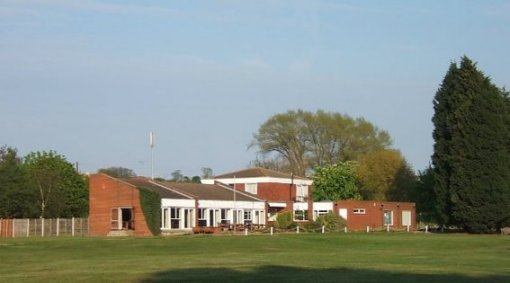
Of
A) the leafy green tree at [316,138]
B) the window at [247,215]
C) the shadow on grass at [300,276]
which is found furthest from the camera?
the leafy green tree at [316,138]

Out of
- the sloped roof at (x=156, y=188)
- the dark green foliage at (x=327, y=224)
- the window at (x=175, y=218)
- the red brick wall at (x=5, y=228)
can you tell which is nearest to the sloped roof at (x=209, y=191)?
the sloped roof at (x=156, y=188)

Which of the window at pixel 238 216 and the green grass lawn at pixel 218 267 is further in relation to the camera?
the window at pixel 238 216

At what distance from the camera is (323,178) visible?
11494 cm

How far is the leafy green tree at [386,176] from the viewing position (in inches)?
4146

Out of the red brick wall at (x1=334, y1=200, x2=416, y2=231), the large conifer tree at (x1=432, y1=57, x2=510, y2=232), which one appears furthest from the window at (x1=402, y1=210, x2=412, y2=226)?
the large conifer tree at (x1=432, y1=57, x2=510, y2=232)

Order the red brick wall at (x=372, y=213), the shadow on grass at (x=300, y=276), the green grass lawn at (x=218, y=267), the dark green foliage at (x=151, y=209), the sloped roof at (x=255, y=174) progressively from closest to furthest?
the shadow on grass at (x=300, y=276) → the green grass lawn at (x=218, y=267) → the dark green foliage at (x=151, y=209) → the red brick wall at (x=372, y=213) → the sloped roof at (x=255, y=174)

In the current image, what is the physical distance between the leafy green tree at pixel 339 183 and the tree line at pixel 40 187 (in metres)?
28.3

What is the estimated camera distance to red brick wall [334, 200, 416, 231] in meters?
94.1

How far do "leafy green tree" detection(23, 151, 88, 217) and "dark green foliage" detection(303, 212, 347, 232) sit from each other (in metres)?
26.5

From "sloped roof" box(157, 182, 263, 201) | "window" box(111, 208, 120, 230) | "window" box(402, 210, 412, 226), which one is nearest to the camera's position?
"window" box(111, 208, 120, 230)

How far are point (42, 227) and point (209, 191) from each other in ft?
59.0

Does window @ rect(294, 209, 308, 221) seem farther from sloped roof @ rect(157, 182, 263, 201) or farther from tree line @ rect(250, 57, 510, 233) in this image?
tree line @ rect(250, 57, 510, 233)

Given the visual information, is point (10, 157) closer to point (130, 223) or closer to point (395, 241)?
point (130, 223)

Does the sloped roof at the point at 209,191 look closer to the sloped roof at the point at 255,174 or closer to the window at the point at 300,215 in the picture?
the window at the point at 300,215
